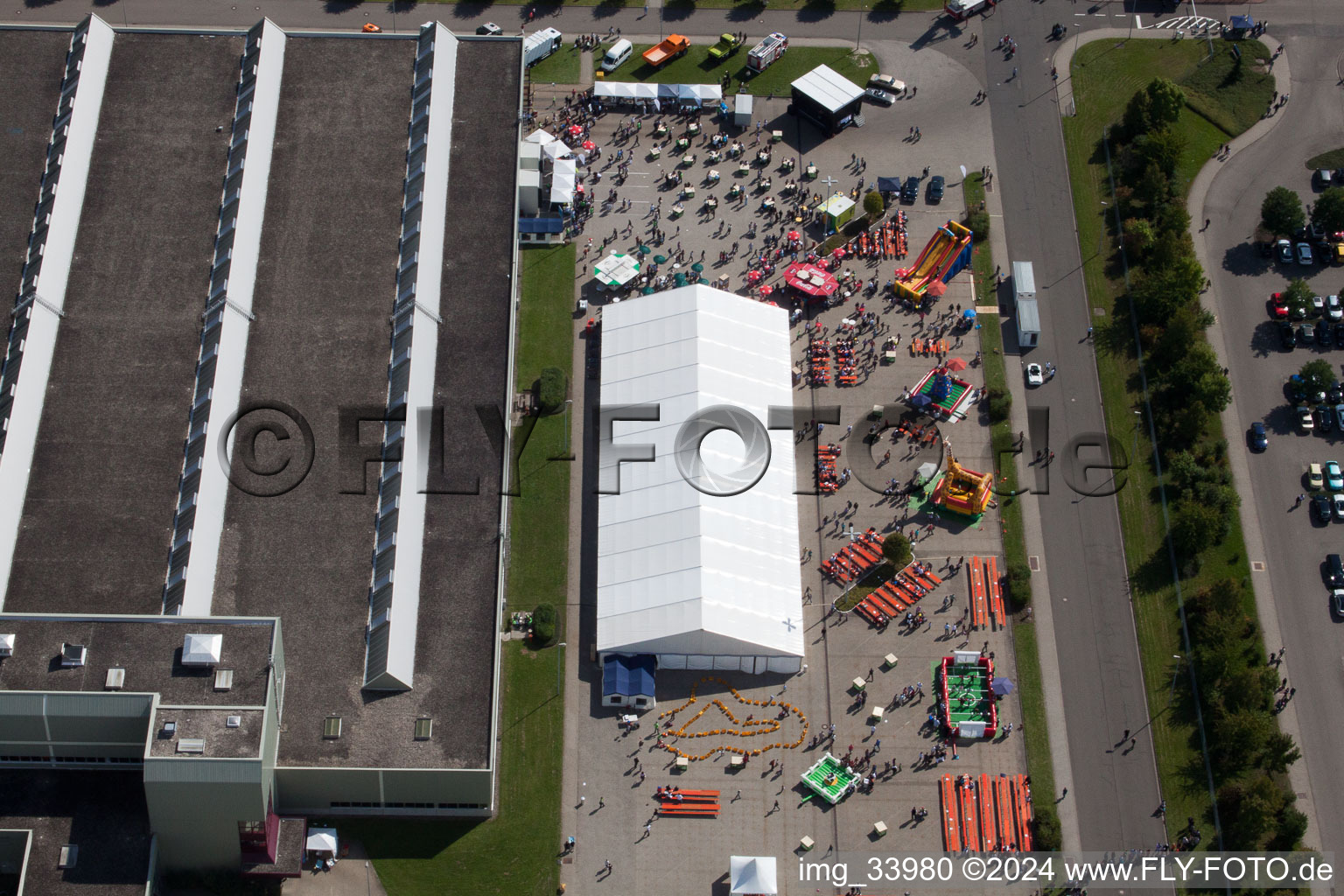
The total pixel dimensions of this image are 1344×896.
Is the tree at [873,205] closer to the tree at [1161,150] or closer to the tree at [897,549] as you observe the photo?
the tree at [1161,150]

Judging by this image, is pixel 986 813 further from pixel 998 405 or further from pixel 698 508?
pixel 998 405

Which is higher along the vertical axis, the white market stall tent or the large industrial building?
the large industrial building

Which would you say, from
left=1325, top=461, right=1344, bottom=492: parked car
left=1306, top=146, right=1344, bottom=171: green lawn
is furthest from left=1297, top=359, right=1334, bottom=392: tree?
left=1306, top=146, right=1344, bottom=171: green lawn

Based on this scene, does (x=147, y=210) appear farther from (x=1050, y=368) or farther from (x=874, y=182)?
(x=1050, y=368)

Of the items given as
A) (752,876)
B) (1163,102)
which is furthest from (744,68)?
Answer: (752,876)

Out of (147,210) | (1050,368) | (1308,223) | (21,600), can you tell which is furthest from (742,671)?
(1308,223)

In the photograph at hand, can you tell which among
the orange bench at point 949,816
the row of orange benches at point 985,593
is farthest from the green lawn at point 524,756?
the row of orange benches at point 985,593

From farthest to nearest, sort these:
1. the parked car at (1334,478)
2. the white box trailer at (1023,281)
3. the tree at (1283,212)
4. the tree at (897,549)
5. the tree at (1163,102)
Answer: the tree at (1163,102) → the tree at (1283,212) → the white box trailer at (1023,281) → the parked car at (1334,478) → the tree at (897,549)

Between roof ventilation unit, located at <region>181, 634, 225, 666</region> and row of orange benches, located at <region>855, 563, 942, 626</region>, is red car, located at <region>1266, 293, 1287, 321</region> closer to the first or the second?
row of orange benches, located at <region>855, 563, 942, 626</region>
